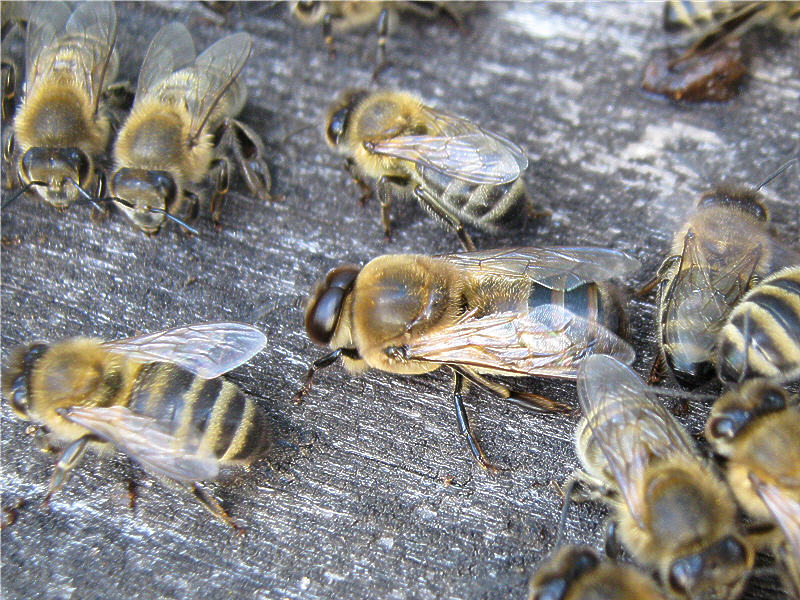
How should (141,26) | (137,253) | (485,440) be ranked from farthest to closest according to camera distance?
(141,26) → (137,253) → (485,440)

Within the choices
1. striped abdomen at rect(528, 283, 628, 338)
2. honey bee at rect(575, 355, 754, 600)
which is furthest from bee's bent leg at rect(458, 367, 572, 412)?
striped abdomen at rect(528, 283, 628, 338)

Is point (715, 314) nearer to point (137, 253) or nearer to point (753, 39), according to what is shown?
point (753, 39)

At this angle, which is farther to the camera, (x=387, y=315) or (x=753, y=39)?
(x=753, y=39)

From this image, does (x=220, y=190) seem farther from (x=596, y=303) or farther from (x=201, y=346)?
(x=596, y=303)

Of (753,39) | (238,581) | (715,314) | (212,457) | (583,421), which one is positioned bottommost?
(238,581)

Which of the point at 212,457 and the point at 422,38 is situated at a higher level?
the point at 422,38

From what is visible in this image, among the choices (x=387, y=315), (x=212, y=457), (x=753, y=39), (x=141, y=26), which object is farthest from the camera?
(x=141, y=26)

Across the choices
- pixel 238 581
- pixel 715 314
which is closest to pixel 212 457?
pixel 238 581
